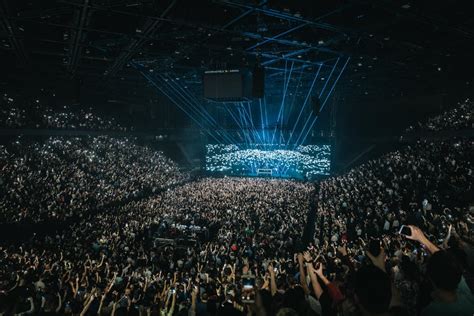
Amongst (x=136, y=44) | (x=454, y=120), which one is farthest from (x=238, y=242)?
(x=454, y=120)

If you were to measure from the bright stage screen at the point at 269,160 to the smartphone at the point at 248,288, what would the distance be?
25029 millimetres

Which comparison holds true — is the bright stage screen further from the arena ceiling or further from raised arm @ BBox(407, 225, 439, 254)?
raised arm @ BBox(407, 225, 439, 254)

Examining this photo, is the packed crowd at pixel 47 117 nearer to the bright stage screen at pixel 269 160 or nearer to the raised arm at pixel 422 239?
the bright stage screen at pixel 269 160

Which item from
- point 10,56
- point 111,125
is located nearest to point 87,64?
point 10,56

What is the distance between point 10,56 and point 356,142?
2826 cm

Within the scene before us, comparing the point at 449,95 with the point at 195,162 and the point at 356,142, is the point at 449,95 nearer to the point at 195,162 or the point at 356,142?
the point at 356,142

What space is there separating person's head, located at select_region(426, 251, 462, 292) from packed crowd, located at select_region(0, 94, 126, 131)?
2551cm

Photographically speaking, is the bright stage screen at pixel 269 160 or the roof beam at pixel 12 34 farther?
the bright stage screen at pixel 269 160

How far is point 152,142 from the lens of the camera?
35344 millimetres

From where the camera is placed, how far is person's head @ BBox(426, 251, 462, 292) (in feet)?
6.82

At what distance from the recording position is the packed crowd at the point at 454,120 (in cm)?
2094

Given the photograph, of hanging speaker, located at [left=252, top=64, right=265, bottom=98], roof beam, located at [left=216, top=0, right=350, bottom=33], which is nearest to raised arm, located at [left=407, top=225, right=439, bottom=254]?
roof beam, located at [left=216, top=0, right=350, bottom=33]

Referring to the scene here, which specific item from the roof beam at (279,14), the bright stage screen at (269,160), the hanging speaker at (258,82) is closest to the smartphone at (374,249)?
the roof beam at (279,14)

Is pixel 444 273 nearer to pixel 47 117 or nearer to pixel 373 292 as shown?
pixel 373 292
